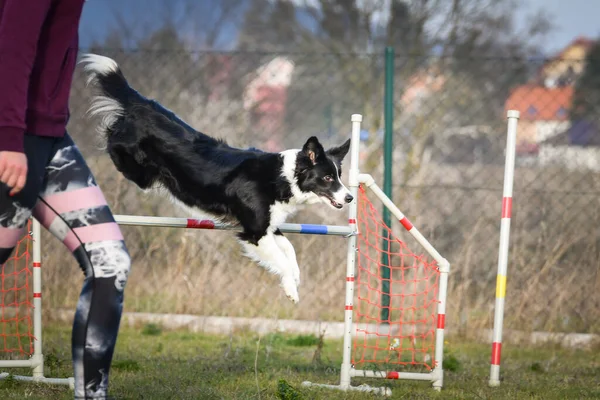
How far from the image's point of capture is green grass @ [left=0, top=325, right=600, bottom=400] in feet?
11.0

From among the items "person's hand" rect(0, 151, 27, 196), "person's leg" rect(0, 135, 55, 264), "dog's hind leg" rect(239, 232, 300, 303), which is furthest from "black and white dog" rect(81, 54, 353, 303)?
"person's hand" rect(0, 151, 27, 196)

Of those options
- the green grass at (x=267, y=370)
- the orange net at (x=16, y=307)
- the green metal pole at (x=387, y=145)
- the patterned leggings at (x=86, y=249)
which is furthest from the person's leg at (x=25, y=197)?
the green metal pole at (x=387, y=145)

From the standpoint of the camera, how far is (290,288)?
365 cm

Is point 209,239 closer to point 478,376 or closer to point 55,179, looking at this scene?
point 478,376

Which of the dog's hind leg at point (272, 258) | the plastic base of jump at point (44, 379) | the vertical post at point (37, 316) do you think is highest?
the dog's hind leg at point (272, 258)

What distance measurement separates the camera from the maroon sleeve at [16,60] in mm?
1805

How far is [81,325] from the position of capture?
2033 millimetres

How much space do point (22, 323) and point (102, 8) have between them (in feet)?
17.5

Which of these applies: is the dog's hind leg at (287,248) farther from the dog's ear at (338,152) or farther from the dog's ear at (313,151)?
the dog's ear at (338,152)

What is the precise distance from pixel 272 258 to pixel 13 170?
2006 mm

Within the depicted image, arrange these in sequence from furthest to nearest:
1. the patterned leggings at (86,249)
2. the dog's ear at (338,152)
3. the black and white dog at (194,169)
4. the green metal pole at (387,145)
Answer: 1. the green metal pole at (387,145)
2. the dog's ear at (338,152)
3. the black and white dog at (194,169)
4. the patterned leggings at (86,249)

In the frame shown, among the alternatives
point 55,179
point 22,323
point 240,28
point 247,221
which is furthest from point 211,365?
point 240,28

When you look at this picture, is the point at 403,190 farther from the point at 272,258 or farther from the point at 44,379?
the point at 44,379

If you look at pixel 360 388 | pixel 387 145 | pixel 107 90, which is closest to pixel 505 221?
pixel 360 388
